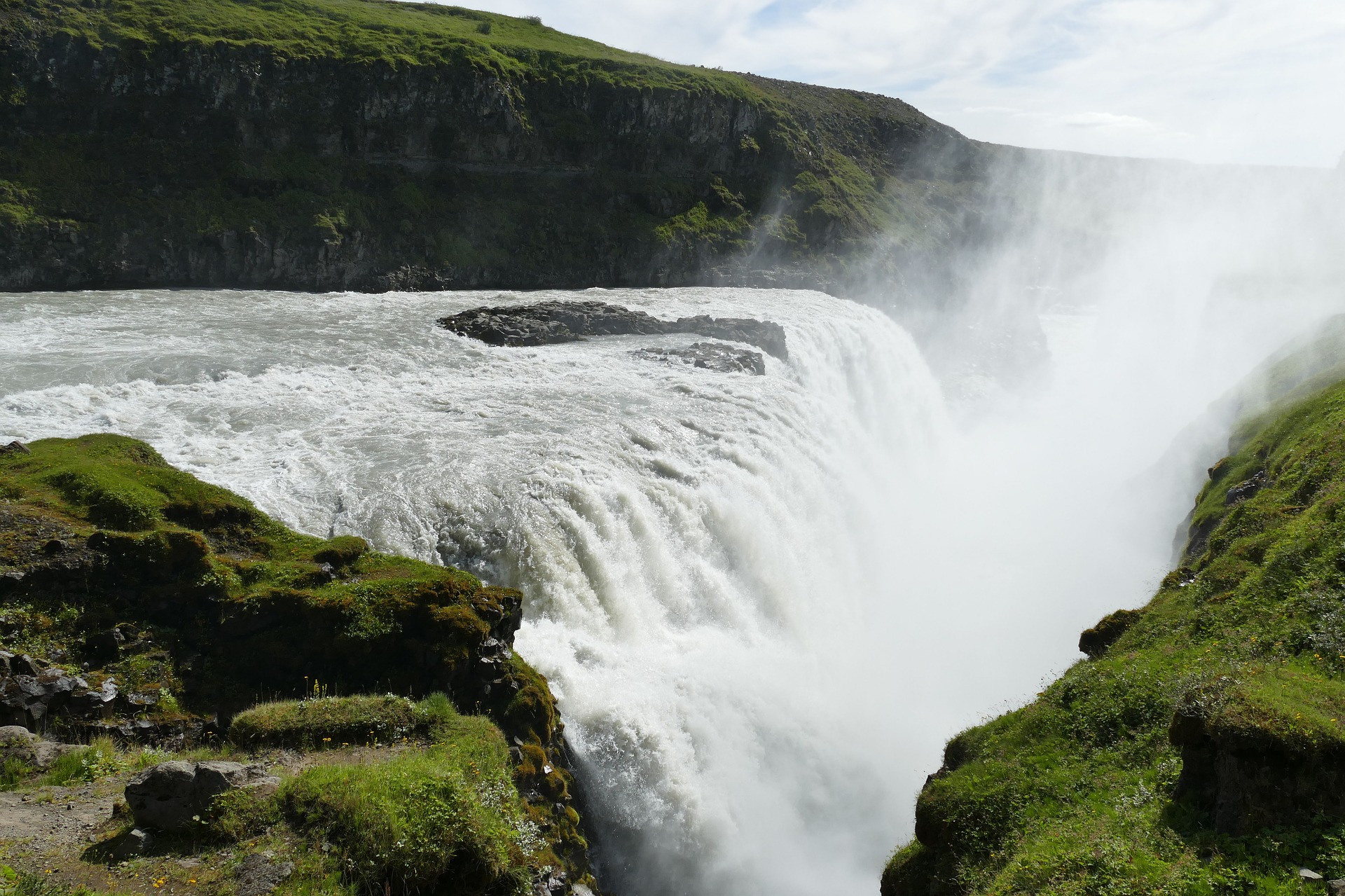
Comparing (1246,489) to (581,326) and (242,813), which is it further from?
(581,326)

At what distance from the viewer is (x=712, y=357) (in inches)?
1275

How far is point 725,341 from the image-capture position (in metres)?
35.2

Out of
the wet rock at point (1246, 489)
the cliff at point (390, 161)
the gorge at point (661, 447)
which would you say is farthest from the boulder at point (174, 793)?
the cliff at point (390, 161)

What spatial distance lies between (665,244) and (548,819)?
52.9 m

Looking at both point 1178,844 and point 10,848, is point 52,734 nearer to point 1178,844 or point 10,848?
point 10,848

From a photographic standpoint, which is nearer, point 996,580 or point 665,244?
point 996,580

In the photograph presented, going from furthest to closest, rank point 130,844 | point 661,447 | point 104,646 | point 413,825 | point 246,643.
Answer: point 661,447, point 246,643, point 104,646, point 413,825, point 130,844

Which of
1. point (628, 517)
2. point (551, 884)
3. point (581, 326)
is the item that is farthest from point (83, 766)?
point (581, 326)

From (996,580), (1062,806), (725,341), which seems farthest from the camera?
(725,341)

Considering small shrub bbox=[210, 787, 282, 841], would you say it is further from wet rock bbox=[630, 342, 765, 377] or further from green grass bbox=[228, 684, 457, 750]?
wet rock bbox=[630, 342, 765, 377]

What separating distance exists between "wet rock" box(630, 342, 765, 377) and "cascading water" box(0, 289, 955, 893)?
70cm

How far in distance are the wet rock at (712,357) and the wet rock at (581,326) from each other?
2.99 m

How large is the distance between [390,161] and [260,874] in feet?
176

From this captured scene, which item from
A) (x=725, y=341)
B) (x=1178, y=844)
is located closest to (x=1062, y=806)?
(x=1178, y=844)
